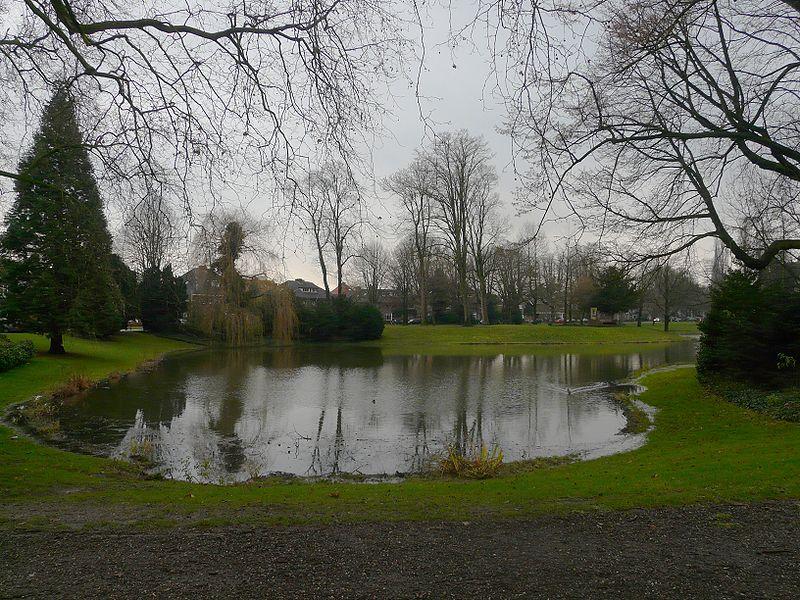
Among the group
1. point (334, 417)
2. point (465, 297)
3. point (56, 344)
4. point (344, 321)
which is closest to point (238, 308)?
point (344, 321)

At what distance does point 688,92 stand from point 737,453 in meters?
7.37

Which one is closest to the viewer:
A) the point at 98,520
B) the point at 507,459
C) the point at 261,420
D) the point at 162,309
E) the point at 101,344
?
the point at 98,520

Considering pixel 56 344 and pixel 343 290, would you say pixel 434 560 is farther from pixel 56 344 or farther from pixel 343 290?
pixel 343 290

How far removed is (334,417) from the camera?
45.8ft

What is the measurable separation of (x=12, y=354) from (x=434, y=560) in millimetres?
20135

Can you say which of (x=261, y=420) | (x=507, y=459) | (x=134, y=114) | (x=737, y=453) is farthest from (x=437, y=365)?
(x=134, y=114)

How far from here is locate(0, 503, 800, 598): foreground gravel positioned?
10.9 ft

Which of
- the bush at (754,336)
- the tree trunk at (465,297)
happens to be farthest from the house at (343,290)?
the bush at (754,336)

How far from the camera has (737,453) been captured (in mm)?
8070

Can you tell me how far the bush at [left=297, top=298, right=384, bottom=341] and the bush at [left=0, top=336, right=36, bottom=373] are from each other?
2445 centimetres

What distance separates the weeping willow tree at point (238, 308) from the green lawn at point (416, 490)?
84.8ft

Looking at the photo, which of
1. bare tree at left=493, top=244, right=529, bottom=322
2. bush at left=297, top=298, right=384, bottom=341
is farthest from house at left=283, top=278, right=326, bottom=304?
bush at left=297, top=298, right=384, bottom=341

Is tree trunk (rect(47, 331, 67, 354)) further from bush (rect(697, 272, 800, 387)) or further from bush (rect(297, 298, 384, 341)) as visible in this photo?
bush (rect(697, 272, 800, 387))

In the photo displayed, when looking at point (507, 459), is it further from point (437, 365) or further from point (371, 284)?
point (371, 284)
